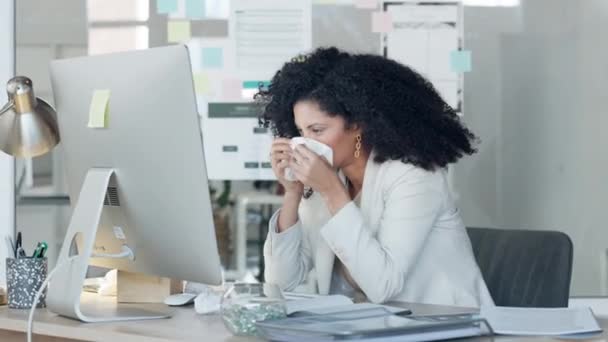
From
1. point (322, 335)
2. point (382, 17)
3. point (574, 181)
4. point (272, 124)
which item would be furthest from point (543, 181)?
point (322, 335)

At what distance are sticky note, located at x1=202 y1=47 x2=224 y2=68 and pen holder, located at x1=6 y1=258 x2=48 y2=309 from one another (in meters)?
1.67

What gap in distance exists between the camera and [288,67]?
8.56ft

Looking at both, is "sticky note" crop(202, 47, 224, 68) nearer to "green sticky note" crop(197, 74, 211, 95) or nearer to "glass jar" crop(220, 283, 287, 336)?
"green sticky note" crop(197, 74, 211, 95)

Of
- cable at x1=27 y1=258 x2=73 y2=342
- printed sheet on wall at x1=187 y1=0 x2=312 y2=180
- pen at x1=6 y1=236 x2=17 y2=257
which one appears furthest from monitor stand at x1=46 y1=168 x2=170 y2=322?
printed sheet on wall at x1=187 y1=0 x2=312 y2=180

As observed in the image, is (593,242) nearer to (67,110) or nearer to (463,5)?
(463,5)

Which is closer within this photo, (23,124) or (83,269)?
(83,269)

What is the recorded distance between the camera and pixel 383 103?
2.47m

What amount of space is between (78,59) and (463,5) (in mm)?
1899

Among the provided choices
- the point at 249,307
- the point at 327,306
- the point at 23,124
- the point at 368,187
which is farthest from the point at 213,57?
the point at 249,307

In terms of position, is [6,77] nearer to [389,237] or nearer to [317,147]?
[317,147]

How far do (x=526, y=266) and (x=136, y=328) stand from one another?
901 millimetres

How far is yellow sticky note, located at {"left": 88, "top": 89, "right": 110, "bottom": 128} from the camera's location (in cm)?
203

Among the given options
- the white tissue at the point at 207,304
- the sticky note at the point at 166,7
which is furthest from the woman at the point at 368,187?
the sticky note at the point at 166,7

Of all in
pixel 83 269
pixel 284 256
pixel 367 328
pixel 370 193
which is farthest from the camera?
pixel 284 256
